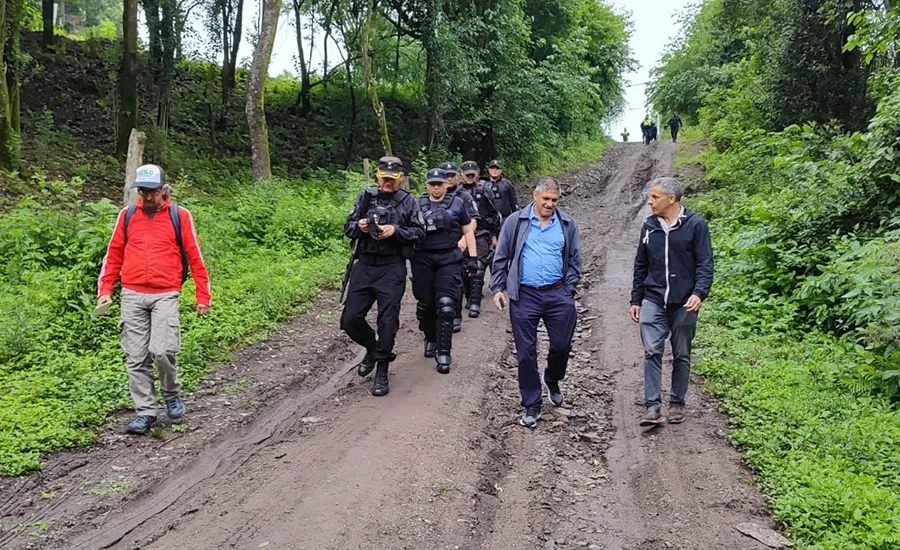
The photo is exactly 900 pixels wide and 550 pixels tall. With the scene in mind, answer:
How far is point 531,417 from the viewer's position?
6.18 m

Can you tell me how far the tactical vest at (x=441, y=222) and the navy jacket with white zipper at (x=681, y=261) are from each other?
228cm

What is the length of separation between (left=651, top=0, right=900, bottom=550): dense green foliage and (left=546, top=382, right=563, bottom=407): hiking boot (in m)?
1.57

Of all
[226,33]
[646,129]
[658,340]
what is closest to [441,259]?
[658,340]

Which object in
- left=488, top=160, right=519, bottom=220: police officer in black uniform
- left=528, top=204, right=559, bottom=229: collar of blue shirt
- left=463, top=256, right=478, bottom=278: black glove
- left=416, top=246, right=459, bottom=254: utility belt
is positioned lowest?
left=463, top=256, right=478, bottom=278: black glove

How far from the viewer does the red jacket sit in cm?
579

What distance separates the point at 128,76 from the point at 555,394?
14.5 metres

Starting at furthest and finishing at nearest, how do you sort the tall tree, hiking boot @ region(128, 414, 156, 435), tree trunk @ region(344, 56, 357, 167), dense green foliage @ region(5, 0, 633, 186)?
tree trunk @ region(344, 56, 357, 167) < the tall tree < dense green foliage @ region(5, 0, 633, 186) < hiking boot @ region(128, 414, 156, 435)

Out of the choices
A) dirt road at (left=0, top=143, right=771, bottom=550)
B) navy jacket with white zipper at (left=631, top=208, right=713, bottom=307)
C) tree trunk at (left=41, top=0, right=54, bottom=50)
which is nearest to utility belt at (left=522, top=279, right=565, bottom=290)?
navy jacket with white zipper at (left=631, top=208, right=713, bottom=307)

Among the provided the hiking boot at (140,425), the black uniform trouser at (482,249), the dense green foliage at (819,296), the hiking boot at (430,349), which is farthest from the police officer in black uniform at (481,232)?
the hiking boot at (140,425)

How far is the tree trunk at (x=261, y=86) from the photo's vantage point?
15110 millimetres

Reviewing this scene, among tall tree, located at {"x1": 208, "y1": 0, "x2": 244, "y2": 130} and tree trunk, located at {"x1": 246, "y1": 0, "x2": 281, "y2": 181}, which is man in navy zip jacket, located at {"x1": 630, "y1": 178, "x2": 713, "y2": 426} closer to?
tree trunk, located at {"x1": 246, "y1": 0, "x2": 281, "y2": 181}

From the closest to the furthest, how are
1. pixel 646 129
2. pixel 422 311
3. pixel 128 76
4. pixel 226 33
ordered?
pixel 422 311 → pixel 128 76 → pixel 226 33 → pixel 646 129

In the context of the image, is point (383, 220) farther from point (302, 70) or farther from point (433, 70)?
point (302, 70)

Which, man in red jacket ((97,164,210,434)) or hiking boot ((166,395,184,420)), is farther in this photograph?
hiking boot ((166,395,184,420))
